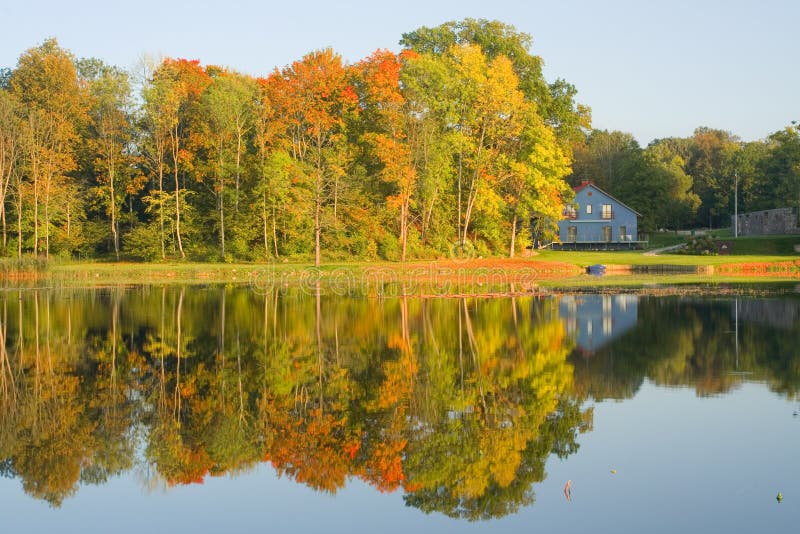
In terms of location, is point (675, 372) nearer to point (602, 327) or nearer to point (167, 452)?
point (602, 327)

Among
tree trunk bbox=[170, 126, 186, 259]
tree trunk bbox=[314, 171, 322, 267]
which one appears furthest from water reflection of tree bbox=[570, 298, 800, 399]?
tree trunk bbox=[170, 126, 186, 259]

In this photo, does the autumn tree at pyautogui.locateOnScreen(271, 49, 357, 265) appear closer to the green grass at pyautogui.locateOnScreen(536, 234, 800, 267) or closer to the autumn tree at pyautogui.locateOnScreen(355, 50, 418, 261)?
the autumn tree at pyautogui.locateOnScreen(355, 50, 418, 261)

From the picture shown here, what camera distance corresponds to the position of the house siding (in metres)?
86.5

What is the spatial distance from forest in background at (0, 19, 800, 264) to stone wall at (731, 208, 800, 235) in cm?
2778

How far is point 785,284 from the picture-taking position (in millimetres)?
43812

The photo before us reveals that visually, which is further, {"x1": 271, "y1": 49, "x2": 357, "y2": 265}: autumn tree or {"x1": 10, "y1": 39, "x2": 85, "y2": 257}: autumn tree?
{"x1": 10, "y1": 39, "x2": 85, "y2": 257}: autumn tree

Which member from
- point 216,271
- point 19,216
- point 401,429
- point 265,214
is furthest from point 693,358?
point 19,216

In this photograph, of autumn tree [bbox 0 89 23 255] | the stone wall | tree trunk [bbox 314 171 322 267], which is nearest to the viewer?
tree trunk [bbox 314 171 322 267]

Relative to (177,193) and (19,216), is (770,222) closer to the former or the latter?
(177,193)

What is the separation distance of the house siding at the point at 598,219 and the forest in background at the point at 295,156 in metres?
21.5

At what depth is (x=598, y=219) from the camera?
8669cm

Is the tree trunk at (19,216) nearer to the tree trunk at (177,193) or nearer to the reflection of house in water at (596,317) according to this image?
the tree trunk at (177,193)

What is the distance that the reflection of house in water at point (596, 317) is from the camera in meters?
21.5

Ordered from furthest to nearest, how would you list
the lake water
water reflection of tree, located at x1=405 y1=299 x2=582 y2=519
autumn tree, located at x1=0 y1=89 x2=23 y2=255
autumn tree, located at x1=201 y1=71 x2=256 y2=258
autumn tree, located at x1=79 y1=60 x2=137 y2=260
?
autumn tree, located at x1=79 y1=60 x2=137 y2=260
autumn tree, located at x1=201 y1=71 x2=256 y2=258
autumn tree, located at x1=0 y1=89 x2=23 y2=255
water reflection of tree, located at x1=405 y1=299 x2=582 y2=519
the lake water
